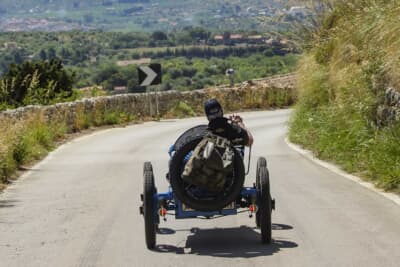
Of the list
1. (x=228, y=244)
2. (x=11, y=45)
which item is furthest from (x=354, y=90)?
(x=11, y=45)

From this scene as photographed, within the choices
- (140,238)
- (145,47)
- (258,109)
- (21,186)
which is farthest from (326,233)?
(145,47)

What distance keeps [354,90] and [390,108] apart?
220 centimetres

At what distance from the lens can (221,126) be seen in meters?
9.39

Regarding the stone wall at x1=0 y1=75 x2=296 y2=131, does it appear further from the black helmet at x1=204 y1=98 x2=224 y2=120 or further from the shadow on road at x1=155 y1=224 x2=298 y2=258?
the black helmet at x1=204 y1=98 x2=224 y2=120

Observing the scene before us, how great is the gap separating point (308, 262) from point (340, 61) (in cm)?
1175

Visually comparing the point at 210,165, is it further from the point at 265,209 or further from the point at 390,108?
the point at 390,108

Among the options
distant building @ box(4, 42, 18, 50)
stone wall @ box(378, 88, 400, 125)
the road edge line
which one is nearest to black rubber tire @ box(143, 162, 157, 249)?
the road edge line

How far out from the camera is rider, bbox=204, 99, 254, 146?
9.37 m

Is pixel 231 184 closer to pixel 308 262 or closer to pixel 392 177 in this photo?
pixel 308 262

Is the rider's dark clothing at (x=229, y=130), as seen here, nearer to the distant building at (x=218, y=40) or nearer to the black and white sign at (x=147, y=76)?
the black and white sign at (x=147, y=76)

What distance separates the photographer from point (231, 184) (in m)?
8.96

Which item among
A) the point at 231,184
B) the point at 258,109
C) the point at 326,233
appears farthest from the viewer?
the point at 258,109

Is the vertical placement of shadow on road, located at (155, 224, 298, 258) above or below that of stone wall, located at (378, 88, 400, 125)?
below

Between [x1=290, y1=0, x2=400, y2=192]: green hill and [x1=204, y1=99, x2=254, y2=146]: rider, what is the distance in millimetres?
3828
